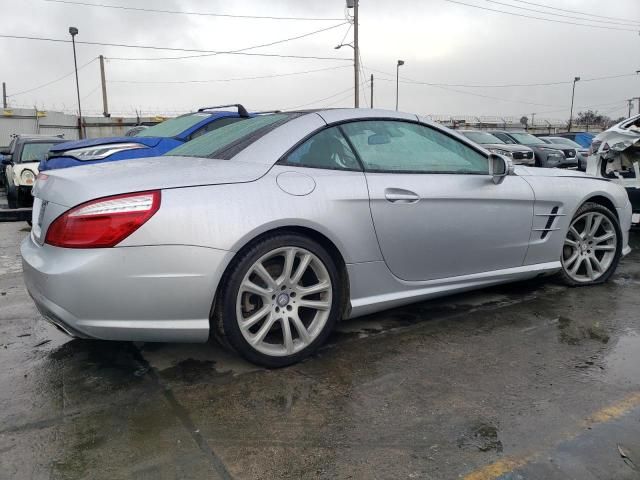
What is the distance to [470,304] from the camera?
4.11 metres

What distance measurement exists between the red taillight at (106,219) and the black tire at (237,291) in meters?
0.51

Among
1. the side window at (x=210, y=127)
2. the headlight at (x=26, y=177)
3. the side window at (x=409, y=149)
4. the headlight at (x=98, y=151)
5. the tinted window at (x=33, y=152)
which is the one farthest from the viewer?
the tinted window at (x=33, y=152)

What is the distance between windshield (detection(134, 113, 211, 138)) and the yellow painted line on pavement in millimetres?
5265

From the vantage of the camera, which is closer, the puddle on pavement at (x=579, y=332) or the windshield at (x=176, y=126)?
the puddle on pavement at (x=579, y=332)

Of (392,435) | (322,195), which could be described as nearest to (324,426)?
(392,435)

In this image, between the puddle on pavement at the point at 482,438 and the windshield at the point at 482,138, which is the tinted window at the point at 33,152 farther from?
the windshield at the point at 482,138

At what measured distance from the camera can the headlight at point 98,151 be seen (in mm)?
5660

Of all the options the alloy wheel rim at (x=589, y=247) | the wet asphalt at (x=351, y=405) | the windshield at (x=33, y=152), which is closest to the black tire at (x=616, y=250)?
the alloy wheel rim at (x=589, y=247)

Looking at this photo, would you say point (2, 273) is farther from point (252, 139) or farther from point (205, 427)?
point (205, 427)

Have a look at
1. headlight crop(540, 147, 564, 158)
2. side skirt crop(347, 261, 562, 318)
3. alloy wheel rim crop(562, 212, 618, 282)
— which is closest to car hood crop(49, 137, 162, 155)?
side skirt crop(347, 261, 562, 318)

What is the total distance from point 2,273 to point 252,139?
12.5 feet

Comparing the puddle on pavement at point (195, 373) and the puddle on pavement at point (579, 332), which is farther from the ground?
the puddle on pavement at point (579, 332)

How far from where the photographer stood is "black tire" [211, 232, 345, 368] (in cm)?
272

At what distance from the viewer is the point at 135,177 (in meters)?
2.66
